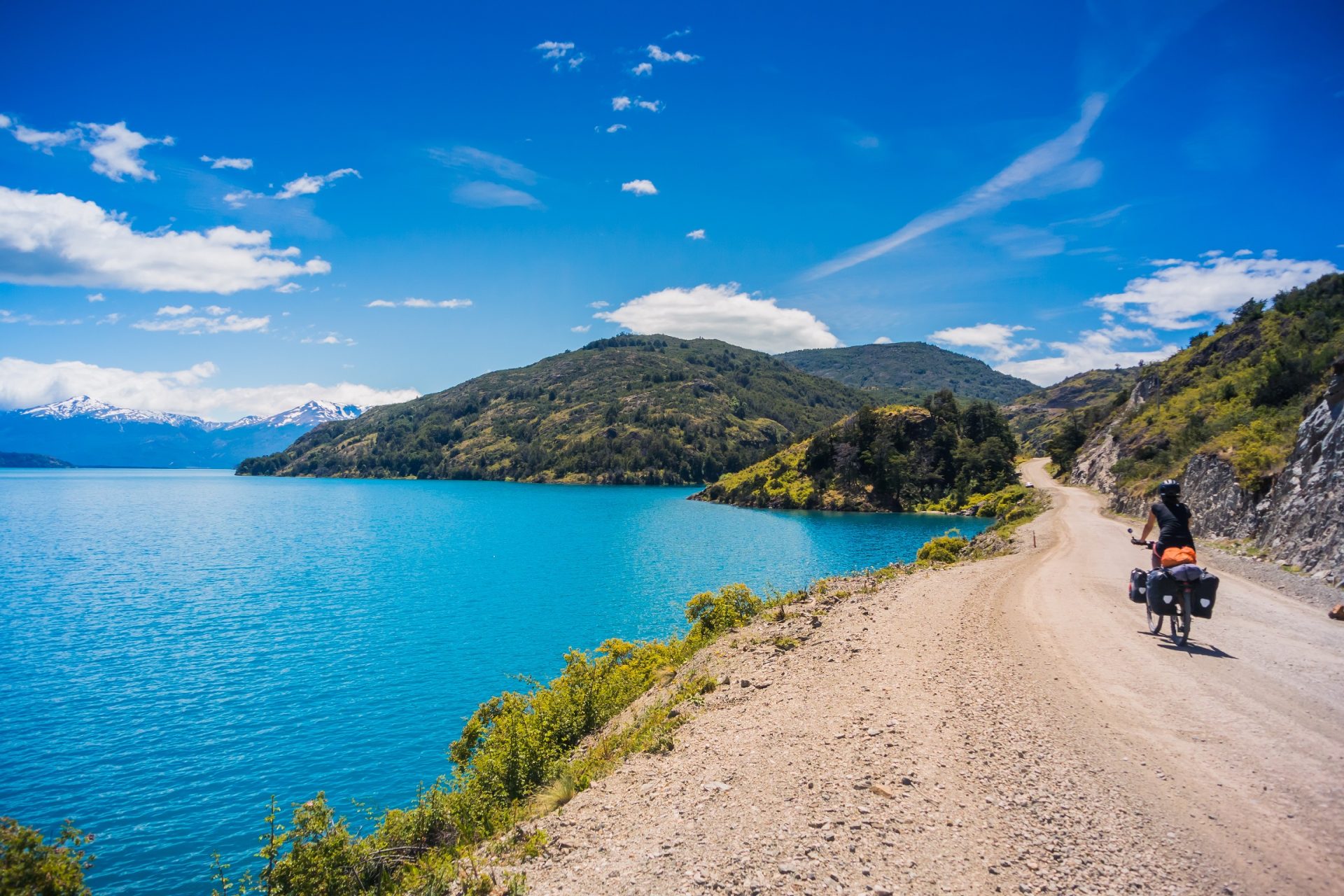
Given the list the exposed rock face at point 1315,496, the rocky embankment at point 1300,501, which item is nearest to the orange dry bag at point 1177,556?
the rocky embankment at point 1300,501

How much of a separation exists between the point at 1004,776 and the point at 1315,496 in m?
22.2

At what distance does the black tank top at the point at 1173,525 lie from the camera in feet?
43.2

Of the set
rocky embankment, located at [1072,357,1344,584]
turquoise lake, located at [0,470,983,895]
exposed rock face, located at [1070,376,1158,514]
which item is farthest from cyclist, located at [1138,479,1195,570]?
exposed rock face, located at [1070,376,1158,514]

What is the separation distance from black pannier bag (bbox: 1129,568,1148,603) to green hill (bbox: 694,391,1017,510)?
9857cm

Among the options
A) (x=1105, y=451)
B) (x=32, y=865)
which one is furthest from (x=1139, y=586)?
(x=1105, y=451)

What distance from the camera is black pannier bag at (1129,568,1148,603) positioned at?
1422cm

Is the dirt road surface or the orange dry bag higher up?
the orange dry bag

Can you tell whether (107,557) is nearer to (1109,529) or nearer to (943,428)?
(1109,529)

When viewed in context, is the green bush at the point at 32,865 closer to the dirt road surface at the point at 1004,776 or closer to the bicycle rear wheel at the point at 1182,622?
the dirt road surface at the point at 1004,776

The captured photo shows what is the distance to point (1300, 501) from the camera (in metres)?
21.8

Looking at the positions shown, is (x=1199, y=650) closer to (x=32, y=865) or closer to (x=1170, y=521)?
(x=1170, y=521)

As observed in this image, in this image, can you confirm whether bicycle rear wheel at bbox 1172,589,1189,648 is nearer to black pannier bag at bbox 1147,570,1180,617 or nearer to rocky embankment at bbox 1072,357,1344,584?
black pannier bag at bbox 1147,570,1180,617

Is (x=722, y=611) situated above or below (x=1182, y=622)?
below

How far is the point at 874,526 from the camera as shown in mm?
87875
